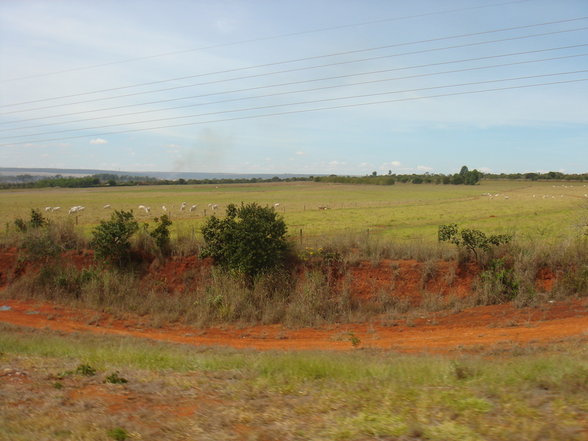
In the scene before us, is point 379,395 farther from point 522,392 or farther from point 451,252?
point 451,252

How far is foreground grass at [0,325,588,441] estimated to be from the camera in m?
4.70

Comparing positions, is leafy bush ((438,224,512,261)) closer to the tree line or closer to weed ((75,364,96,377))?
weed ((75,364,96,377))

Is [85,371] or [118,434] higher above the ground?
[118,434]

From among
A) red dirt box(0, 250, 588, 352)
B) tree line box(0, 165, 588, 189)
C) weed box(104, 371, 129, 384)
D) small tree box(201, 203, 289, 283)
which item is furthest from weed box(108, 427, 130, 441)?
tree line box(0, 165, 588, 189)

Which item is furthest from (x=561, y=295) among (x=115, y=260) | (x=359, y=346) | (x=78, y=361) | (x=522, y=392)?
(x=115, y=260)

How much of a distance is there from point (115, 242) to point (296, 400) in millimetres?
15195

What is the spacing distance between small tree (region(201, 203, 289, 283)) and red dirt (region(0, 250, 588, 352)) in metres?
1.12

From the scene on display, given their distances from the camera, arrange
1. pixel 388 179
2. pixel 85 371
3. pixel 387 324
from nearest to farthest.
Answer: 1. pixel 85 371
2. pixel 387 324
3. pixel 388 179

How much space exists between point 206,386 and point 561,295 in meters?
13.1

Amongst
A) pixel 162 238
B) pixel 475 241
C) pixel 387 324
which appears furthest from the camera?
pixel 162 238

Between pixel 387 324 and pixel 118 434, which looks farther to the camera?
pixel 387 324

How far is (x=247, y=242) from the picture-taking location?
1688cm

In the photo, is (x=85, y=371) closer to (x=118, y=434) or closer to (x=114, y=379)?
(x=114, y=379)

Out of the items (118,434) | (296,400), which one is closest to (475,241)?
(296,400)
